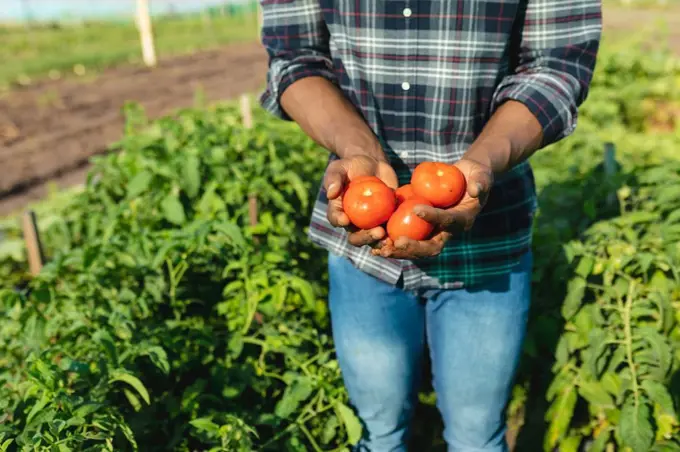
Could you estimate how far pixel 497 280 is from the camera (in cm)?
181

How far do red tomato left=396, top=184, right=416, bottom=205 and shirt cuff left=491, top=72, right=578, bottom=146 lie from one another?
0.33 metres

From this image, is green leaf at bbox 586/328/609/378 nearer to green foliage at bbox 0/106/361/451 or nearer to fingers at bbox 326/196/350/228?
green foliage at bbox 0/106/361/451

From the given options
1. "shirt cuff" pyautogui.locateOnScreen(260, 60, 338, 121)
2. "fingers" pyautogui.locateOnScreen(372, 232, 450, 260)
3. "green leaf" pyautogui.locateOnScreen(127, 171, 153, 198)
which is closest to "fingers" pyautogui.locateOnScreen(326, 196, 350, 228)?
"fingers" pyautogui.locateOnScreen(372, 232, 450, 260)

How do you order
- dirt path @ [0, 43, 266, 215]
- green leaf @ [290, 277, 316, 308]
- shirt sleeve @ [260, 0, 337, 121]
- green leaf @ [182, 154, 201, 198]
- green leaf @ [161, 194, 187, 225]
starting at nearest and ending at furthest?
shirt sleeve @ [260, 0, 337, 121], green leaf @ [290, 277, 316, 308], green leaf @ [161, 194, 187, 225], green leaf @ [182, 154, 201, 198], dirt path @ [0, 43, 266, 215]

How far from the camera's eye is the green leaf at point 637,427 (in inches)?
86.2

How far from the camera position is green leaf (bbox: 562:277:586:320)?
2514mm

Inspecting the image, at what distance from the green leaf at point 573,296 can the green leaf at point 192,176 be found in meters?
1.56

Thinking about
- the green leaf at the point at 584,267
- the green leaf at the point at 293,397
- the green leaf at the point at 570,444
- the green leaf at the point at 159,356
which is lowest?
the green leaf at the point at 570,444

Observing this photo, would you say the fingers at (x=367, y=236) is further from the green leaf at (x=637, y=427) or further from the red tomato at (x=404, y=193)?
the green leaf at (x=637, y=427)

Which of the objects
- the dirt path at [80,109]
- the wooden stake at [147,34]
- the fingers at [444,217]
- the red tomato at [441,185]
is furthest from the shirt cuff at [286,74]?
the wooden stake at [147,34]

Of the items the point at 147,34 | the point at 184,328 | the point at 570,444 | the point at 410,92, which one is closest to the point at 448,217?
the point at 410,92

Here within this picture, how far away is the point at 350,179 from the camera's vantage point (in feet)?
5.11

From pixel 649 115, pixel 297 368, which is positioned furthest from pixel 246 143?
pixel 649 115

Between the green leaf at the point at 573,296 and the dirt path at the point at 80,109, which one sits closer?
the green leaf at the point at 573,296
